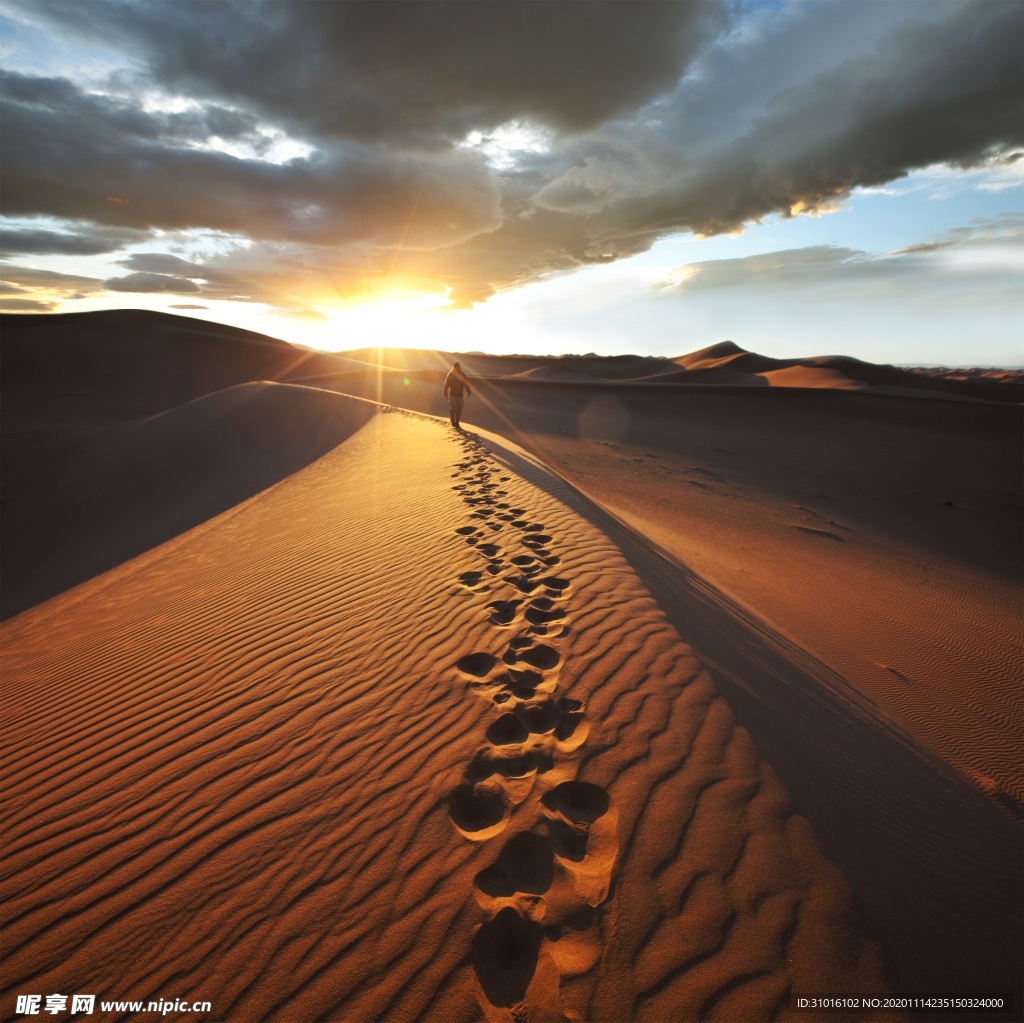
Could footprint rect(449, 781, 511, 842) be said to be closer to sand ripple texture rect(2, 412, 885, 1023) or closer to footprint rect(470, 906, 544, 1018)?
sand ripple texture rect(2, 412, 885, 1023)

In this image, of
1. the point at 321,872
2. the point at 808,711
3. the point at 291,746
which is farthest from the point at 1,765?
the point at 808,711

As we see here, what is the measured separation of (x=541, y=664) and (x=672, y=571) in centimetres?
307

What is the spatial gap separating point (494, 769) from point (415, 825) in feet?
1.62

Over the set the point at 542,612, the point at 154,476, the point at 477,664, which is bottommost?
the point at 154,476

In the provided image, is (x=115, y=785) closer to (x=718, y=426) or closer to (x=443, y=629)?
(x=443, y=629)

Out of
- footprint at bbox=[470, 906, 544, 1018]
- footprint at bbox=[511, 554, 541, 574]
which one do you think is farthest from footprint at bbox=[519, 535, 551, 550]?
footprint at bbox=[470, 906, 544, 1018]

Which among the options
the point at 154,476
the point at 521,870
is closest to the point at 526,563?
the point at 521,870

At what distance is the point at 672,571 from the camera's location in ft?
20.0

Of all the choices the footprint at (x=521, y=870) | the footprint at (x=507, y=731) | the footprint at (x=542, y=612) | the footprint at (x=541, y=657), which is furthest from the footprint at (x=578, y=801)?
the footprint at (x=542, y=612)

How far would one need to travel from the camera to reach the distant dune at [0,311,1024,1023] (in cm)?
189

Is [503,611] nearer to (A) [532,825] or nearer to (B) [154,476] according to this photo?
(A) [532,825]

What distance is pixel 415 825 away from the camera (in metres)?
2.39

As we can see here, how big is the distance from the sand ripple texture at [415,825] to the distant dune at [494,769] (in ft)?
0.05

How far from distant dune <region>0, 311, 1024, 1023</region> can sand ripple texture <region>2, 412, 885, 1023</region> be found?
1 cm
